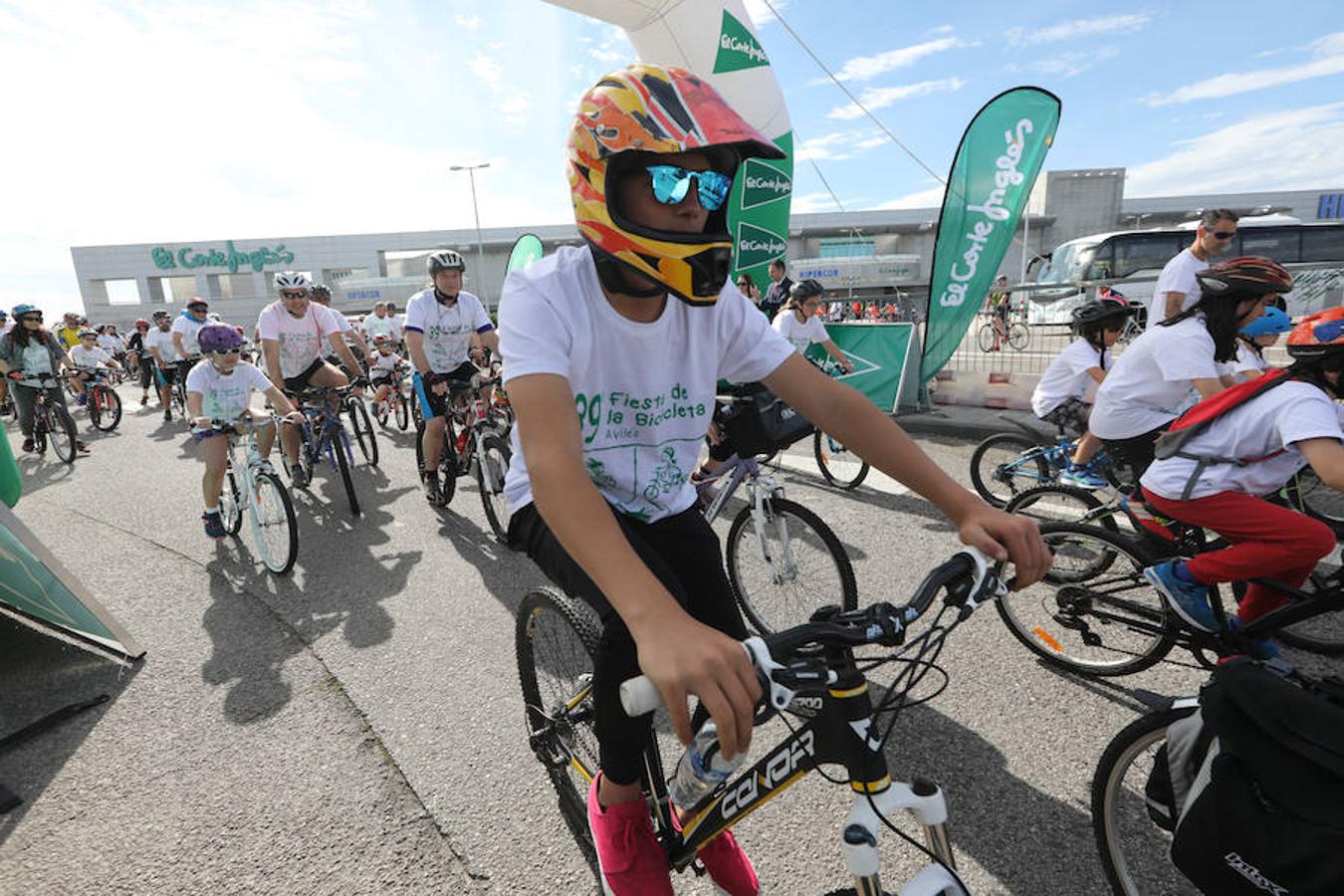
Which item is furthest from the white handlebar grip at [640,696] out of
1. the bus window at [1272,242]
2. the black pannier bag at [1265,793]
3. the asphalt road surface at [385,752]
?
the bus window at [1272,242]

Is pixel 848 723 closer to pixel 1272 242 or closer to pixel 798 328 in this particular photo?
pixel 798 328

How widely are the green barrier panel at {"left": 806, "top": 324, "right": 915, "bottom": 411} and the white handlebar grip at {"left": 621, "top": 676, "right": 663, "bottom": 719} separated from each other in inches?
325

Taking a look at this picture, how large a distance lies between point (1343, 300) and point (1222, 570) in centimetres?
1011

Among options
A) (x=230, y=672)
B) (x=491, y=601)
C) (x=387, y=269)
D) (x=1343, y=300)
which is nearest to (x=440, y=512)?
(x=491, y=601)

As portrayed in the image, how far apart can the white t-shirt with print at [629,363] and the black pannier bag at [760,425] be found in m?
1.36

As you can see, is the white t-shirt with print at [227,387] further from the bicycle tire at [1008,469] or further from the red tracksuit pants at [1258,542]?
the red tracksuit pants at [1258,542]

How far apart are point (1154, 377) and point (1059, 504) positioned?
73.3 inches

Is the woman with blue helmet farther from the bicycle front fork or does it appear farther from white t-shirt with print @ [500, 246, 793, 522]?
the bicycle front fork

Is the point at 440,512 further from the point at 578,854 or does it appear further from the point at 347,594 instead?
the point at 578,854

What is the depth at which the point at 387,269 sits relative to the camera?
59844mm

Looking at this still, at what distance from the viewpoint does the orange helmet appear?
2.53m

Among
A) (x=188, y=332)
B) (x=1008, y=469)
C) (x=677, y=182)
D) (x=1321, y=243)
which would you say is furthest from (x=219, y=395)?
(x=1321, y=243)

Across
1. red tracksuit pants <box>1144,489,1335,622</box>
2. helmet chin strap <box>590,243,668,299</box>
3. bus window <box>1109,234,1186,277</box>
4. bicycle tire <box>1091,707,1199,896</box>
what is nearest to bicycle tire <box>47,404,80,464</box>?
helmet chin strap <box>590,243,668,299</box>

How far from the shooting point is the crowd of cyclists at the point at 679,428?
1265 mm
